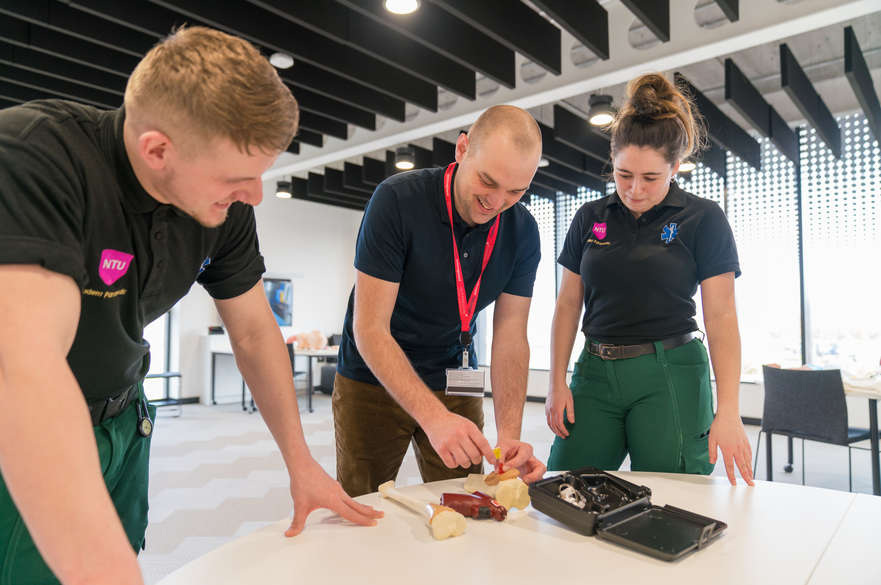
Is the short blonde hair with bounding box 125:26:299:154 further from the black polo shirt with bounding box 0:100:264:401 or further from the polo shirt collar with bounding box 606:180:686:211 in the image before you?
the polo shirt collar with bounding box 606:180:686:211

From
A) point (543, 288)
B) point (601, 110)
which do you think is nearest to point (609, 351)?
point (601, 110)

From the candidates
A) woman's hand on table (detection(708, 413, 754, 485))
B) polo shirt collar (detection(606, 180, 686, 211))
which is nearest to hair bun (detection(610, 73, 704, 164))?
polo shirt collar (detection(606, 180, 686, 211))

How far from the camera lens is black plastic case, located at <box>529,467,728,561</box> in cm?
106

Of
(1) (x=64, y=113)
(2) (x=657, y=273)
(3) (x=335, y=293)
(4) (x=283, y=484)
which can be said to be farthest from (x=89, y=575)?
(3) (x=335, y=293)

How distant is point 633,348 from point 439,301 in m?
0.58

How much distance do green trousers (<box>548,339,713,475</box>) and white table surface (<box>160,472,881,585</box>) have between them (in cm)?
41

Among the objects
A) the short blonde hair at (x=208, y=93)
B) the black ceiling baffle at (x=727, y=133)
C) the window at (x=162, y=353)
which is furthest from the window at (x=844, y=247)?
the window at (x=162, y=353)

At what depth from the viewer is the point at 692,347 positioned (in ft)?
5.86

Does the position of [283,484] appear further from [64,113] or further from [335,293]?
[335,293]

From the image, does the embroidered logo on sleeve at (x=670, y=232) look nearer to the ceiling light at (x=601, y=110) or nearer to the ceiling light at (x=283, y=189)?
the ceiling light at (x=601, y=110)

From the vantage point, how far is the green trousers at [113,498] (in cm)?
94

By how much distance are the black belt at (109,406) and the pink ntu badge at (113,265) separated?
255 mm

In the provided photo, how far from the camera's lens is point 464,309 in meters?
1.79

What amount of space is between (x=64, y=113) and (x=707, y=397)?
5.59 feet
